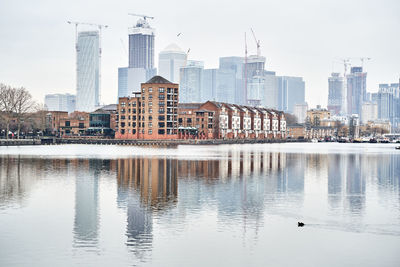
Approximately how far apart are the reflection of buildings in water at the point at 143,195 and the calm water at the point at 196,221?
89 millimetres

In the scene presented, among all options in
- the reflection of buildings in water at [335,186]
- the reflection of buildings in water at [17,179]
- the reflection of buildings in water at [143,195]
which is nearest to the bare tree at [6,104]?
the reflection of buildings in water at [17,179]

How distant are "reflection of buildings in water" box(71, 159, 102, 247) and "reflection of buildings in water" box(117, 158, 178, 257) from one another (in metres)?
1.93

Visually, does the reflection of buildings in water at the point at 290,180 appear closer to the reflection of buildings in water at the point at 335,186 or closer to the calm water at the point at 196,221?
the calm water at the point at 196,221

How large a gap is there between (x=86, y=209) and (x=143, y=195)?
6771 mm

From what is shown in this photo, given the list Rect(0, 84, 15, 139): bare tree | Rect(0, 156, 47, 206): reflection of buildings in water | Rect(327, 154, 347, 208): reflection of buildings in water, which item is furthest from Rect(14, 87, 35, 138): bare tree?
Rect(327, 154, 347, 208): reflection of buildings in water

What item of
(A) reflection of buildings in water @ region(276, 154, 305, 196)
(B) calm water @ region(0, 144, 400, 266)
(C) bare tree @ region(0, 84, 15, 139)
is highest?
Result: (C) bare tree @ region(0, 84, 15, 139)

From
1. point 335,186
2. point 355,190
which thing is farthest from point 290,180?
point 355,190

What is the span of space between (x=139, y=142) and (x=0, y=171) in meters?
124

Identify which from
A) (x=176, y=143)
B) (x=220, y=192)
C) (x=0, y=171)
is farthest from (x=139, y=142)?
(x=220, y=192)

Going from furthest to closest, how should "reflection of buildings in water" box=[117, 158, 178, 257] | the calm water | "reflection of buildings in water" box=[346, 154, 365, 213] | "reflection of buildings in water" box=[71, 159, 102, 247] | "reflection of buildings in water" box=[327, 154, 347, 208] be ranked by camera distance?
"reflection of buildings in water" box=[327, 154, 347, 208], "reflection of buildings in water" box=[346, 154, 365, 213], "reflection of buildings in water" box=[117, 158, 178, 257], "reflection of buildings in water" box=[71, 159, 102, 247], the calm water

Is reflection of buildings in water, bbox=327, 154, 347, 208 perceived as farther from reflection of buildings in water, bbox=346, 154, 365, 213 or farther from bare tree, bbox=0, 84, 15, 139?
bare tree, bbox=0, 84, 15, 139

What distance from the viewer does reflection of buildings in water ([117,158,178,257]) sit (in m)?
29.6

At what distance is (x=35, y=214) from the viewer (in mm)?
35969

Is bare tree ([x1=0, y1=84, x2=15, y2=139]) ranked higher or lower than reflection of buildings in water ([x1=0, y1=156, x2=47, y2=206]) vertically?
higher
